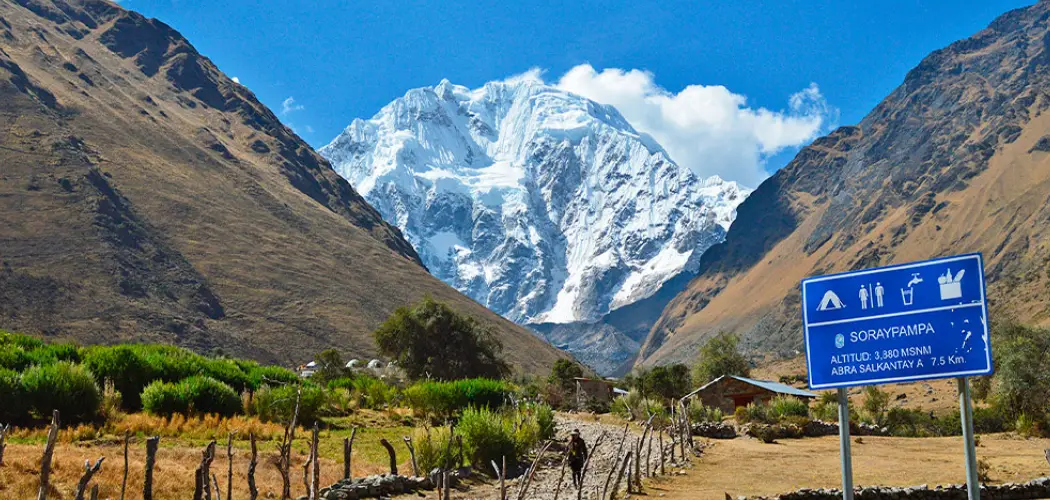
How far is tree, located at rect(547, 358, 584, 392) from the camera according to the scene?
59528mm

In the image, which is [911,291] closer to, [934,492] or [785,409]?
[934,492]

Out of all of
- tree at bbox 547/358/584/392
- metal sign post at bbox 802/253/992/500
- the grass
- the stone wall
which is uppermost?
tree at bbox 547/358/584/392

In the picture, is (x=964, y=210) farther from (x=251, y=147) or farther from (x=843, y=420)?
(x=843, y=420)

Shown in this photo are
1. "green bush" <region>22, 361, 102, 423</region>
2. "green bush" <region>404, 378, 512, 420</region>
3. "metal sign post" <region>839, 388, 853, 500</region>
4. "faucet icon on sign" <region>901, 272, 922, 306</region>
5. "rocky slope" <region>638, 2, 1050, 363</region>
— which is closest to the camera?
"faucet icon on sign" <region>901, 272, 922, 306</region>

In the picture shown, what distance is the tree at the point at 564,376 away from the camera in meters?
59.5

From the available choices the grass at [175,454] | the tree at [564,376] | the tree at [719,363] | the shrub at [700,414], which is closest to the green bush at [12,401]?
the grass at [175,454]

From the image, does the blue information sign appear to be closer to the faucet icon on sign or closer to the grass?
the faucet icon on sign

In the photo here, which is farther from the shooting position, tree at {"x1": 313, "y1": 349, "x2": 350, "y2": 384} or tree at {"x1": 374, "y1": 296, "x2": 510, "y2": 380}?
tree at {"x1": 374, "y1": 296, "x2": 510, "y2": 380}

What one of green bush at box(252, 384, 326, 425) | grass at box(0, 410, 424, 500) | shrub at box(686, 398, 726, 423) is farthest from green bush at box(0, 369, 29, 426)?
shrub at box(686, 398, 726, 423)

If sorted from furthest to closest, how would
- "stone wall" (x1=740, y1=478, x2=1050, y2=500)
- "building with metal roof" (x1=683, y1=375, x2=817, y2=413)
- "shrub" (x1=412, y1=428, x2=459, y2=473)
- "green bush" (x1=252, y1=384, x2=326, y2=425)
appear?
"building with metal roof" (x1=683, y1=375, x2=817, y2=413) → "green bush" (x1=252, y1=384, x2=326, y2=425) → "shrub" (x1=412, y1=428, x2=459, y2=473) → "stone wall" (x1=740, y1=478, x2=1050, y2=500)

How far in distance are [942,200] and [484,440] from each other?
5432 inches

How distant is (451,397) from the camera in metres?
27.3

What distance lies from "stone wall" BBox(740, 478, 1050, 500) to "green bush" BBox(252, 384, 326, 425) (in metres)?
13.3

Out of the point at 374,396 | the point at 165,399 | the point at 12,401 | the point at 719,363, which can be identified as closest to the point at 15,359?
the point at 165,399
